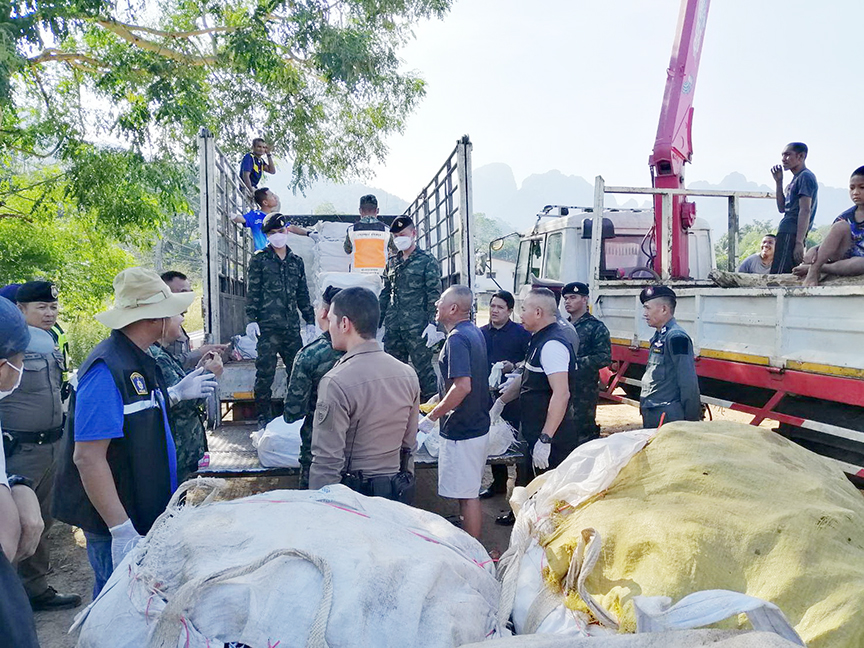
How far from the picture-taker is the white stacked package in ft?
4.06

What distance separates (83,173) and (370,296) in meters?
6.44

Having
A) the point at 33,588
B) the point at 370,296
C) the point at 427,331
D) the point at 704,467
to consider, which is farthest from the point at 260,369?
the point at 704,467

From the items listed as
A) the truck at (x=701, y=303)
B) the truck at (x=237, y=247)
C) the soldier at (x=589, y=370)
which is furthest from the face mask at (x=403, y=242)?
the truck at (x=701, y=303)

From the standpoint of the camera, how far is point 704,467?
1.94 metres

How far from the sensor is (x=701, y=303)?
17.5 feet

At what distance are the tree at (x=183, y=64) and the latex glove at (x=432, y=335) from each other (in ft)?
12.4

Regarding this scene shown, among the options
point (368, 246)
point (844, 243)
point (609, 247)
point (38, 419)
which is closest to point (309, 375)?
point (38, 419)

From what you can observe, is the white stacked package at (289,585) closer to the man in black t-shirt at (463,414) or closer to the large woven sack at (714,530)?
the large woven sack at (714,530)

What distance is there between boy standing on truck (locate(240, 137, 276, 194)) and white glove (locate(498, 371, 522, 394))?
4694 millimetres

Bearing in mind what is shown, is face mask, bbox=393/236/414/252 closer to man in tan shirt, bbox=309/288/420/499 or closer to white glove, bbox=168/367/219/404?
man in tan shirt, bbox=309/288/420/499

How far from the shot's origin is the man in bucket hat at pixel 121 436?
2104 mm

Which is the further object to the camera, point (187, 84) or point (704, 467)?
point (187, 84)

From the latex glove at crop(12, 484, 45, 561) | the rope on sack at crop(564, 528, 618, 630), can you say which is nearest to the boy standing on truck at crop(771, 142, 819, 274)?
the rope on sack at crop(564, 528, 618, 630)

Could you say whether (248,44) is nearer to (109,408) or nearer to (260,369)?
(260,369)
